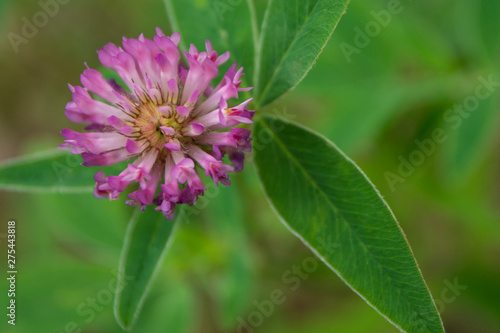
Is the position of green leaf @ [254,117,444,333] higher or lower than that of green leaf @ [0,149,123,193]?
lower

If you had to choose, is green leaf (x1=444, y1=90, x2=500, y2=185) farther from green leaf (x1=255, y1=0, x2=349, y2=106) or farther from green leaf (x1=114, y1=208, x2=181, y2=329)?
green leaf (x1=114, y1=208, x2=181, y2=329)

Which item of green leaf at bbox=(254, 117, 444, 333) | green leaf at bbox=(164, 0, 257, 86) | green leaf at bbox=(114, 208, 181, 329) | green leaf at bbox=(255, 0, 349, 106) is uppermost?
green leaf at bbox=(164, 0, 257, 86)

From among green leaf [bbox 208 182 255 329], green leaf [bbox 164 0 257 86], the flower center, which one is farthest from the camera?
green leaf [bbox 208 182 255 329]

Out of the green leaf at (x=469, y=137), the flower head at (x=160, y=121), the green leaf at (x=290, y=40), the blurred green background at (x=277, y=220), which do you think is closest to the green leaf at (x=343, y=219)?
the green leaf at (x=290, y=40)

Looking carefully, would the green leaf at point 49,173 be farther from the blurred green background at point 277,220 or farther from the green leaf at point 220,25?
the blurred green background at point 277,220

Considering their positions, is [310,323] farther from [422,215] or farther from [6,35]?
→ [6,35]

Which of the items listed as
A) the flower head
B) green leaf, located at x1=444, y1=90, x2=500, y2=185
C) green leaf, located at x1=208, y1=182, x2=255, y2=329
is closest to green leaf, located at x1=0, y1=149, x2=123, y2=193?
the flower head
